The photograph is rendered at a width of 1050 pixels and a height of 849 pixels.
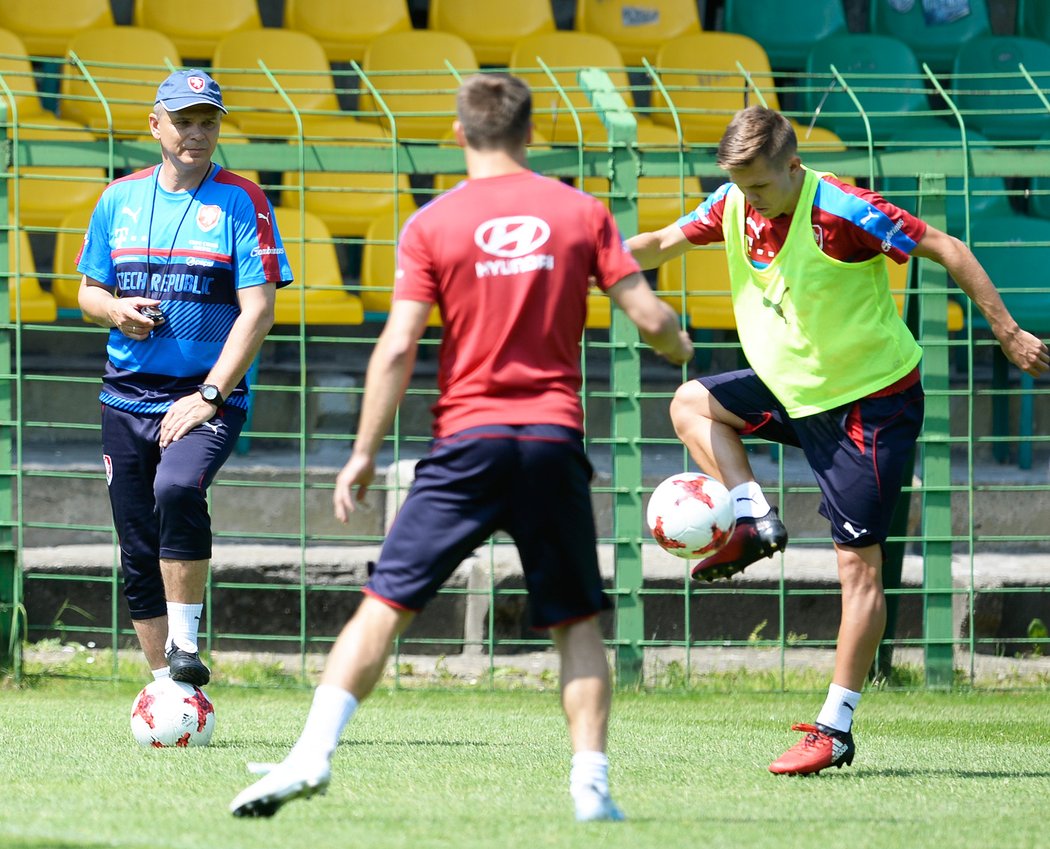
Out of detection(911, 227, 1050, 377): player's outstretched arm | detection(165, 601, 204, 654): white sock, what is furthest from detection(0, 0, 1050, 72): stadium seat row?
detection(911, 227, 1050, 377): player's outstretched arm

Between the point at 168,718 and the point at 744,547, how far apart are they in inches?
79.4

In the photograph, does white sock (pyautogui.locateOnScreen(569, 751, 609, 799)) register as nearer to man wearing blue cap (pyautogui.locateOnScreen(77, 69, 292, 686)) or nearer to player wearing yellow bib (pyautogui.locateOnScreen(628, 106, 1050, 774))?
player wearing yellow bib (pyautogui.locateOnScreen(628, 106, 1050, 774))

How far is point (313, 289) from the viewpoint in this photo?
28.3 feet

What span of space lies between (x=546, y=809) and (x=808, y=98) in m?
7.85

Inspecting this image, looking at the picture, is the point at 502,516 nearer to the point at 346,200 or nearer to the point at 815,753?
the point at 815,753

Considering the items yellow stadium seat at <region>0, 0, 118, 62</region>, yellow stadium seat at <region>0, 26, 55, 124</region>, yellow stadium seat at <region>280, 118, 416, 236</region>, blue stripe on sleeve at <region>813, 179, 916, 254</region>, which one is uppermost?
yellow stadium seat at <region>0, 0, 118, 62</region>

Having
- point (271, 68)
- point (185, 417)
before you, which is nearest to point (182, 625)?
point (185, 417)

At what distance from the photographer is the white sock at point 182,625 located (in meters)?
5.45

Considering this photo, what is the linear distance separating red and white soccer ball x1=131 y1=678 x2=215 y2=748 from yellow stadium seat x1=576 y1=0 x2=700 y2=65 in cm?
753

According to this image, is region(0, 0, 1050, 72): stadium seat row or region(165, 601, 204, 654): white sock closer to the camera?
region(165, 601, 204, 654): white sock

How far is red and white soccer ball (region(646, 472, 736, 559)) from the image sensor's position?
4902 mm

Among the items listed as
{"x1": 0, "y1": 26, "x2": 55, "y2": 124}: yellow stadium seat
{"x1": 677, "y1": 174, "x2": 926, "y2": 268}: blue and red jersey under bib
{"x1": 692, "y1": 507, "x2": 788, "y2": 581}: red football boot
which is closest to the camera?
{"x1": 677, "y1": 174, "x2": 926, "y2": 268}: blue and red jersey under bib

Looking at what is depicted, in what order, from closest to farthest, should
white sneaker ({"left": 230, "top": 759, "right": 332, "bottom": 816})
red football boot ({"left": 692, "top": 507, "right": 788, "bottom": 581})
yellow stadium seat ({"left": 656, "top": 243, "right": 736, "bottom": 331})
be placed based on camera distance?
1. white sneaker ({"left": 230, "top": 759, "right": 332, "bottom": 816})
2. red football boot ({"left": 692, "top": 507, "right": 788, "bottom": 581})
3. yellow stadium seat ({"left": 656, "top": 243, "right": 736, "bottom": 331})

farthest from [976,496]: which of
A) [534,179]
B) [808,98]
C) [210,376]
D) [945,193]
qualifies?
[534,179]
